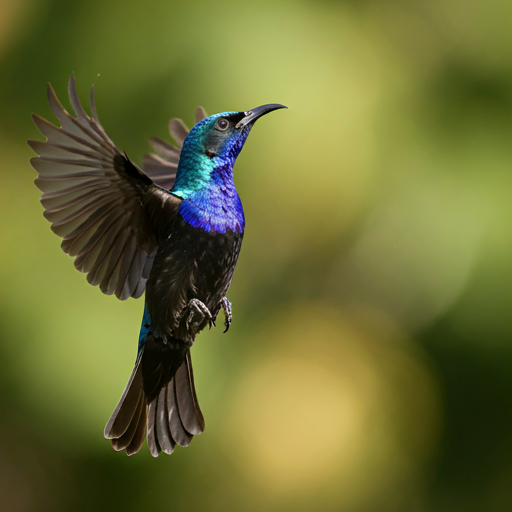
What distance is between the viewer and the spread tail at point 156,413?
8.79 ft

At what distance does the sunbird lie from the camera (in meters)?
2.14

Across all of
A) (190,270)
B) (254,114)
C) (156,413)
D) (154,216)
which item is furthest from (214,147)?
(156,413)

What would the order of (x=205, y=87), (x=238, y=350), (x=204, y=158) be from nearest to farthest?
1. (x=204, y=158)
2. (x=205, y=87)
3. (x=238, y=350)

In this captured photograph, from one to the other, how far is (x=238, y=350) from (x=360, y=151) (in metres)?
2.39

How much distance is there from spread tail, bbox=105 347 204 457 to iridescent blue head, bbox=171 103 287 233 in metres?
0.82

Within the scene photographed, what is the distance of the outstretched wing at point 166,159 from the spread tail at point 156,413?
0.99 m

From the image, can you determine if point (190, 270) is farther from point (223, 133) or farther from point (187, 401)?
point (187, 401)

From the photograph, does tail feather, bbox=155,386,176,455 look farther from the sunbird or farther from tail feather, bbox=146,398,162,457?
the sunbird

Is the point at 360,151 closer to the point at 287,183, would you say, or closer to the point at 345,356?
the point at 287,183

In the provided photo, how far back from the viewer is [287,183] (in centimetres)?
614

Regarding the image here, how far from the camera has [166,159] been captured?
3.40m

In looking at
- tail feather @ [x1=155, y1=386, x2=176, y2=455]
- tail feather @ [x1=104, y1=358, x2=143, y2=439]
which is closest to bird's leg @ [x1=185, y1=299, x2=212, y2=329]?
tail feather @ [x1=104, y1=358, x2=143, y2=439]

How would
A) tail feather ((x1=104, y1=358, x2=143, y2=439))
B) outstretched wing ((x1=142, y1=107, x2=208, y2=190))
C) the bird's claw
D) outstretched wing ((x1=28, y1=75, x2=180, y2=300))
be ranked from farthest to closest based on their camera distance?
A: outstretched wing ((x1=142, y1=107, x2=208, y2=190)), tail feather ((x1=104, y1=358, x2=143, y2=439)), outstretched wing ((x1=28, y1=75, x2=180, y2=300)), the bird's claw

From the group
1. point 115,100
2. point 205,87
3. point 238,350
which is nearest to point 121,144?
point 115,100
